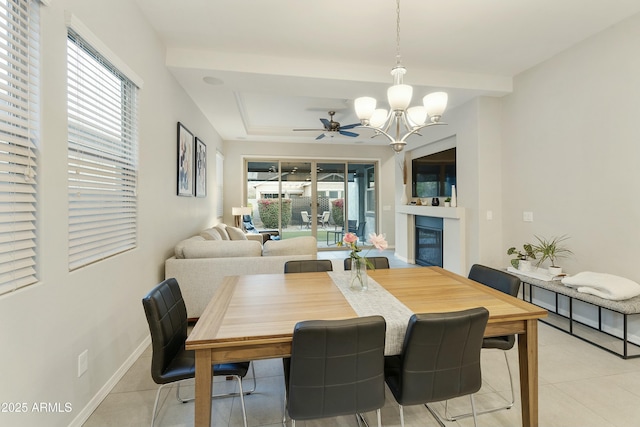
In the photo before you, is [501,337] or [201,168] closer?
[501,337]

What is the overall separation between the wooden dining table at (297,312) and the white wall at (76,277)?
75 cm

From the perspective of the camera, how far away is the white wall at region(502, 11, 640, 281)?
263cm

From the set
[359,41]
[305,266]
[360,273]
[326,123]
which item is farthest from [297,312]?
[326,123]

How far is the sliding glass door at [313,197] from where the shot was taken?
24.4 ft

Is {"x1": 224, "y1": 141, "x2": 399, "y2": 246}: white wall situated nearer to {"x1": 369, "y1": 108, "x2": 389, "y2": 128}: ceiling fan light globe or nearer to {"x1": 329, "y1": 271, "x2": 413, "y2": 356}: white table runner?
{"x1": 369, "y1": 108, "x2": 389, "y2": 128}: ceiling fan light globe

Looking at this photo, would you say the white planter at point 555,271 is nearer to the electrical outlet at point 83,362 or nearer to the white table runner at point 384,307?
the white table runner at point 384,307

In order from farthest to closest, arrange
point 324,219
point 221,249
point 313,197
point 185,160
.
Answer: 1. point 324,219
2. point 313,197
3. point 185,160
4. point 221,249

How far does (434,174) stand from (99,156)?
4851mm

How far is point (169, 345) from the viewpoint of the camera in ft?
5.12

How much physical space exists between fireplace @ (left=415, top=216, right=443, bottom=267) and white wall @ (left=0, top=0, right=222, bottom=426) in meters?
4.24

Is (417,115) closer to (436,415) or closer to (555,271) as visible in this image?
(436,415)

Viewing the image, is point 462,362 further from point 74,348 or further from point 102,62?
point 102,62

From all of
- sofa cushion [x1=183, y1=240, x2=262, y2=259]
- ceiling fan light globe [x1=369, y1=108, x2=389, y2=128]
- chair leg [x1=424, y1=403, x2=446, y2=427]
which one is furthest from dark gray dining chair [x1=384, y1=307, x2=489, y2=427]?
sofa cushion [x1=183, y1=240, x2=262, y2=259]

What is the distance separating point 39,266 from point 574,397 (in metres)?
3.18
